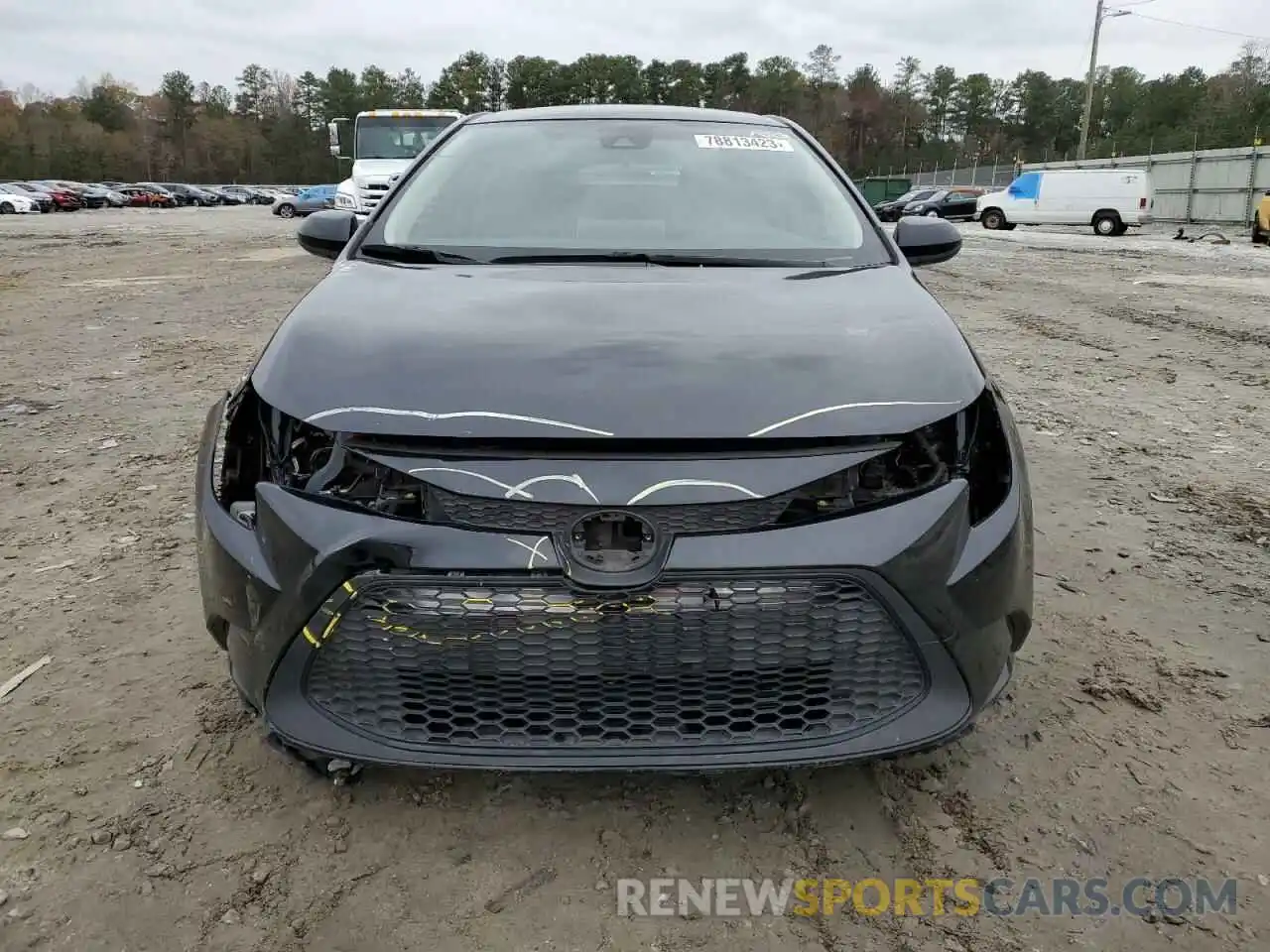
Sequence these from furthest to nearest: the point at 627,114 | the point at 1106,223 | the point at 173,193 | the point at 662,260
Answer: the point at 173,193 → the point at 1106,223 → the point at 627,114 → the point at 662,260

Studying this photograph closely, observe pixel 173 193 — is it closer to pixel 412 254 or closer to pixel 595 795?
pixel 412 254

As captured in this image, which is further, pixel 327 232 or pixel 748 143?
pixel 748 143

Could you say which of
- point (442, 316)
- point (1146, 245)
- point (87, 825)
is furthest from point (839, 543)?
point (1146, 245)

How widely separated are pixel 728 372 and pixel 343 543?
2.65 feet

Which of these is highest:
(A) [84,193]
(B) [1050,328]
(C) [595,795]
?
(A) [84,193]

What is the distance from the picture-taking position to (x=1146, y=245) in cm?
2067

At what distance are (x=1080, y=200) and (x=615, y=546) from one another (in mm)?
29852

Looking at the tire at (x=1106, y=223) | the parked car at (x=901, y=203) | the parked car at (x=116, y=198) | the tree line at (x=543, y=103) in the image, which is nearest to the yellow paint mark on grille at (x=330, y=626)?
the tire at (x=1106, y=223)

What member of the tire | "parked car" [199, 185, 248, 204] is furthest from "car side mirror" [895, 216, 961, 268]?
"parked car" [199, 185, 248, 204]

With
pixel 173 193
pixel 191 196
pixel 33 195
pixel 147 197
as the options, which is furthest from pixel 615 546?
pixel 191 196

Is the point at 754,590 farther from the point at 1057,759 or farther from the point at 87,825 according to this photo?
the point at 87,825

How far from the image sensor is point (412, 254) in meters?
2.64

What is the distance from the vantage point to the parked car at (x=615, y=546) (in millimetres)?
1669

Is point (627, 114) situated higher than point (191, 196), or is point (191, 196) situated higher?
point (191, 196)
